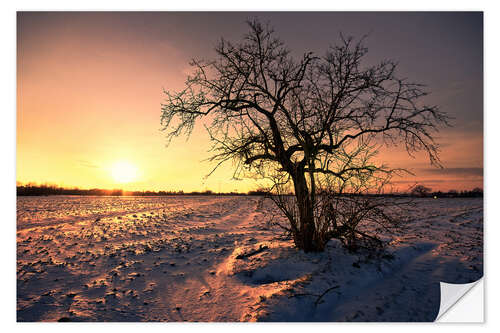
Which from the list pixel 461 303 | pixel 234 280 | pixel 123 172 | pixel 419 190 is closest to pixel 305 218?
pixel 234 280

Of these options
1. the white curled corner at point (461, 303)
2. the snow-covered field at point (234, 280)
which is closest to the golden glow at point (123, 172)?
the snow-covered field at point (234, 280)

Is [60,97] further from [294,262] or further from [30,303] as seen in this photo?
[294,262]

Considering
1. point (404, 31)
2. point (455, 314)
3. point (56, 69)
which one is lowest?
point (455, 314)

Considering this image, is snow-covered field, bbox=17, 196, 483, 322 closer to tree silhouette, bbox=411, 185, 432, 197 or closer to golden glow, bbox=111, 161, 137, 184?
tree silhouette, bbox=411, 185, 432, 197

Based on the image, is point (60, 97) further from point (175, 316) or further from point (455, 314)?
point (455, 314)

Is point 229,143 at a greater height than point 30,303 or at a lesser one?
greater

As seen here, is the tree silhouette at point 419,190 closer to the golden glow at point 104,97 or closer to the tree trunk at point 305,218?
the golden glow at point 104,97

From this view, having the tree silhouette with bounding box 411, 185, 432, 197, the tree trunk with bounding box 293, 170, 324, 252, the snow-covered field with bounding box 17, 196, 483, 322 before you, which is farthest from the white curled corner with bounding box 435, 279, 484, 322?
the tree trunk with bounding box 293, 170, 324, 252

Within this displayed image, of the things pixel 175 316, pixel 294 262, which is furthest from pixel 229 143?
pixel 175 316

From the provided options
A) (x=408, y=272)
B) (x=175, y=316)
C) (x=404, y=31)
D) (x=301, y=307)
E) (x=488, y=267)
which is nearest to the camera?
(x=301, y=307)

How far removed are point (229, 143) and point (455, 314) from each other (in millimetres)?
5265
